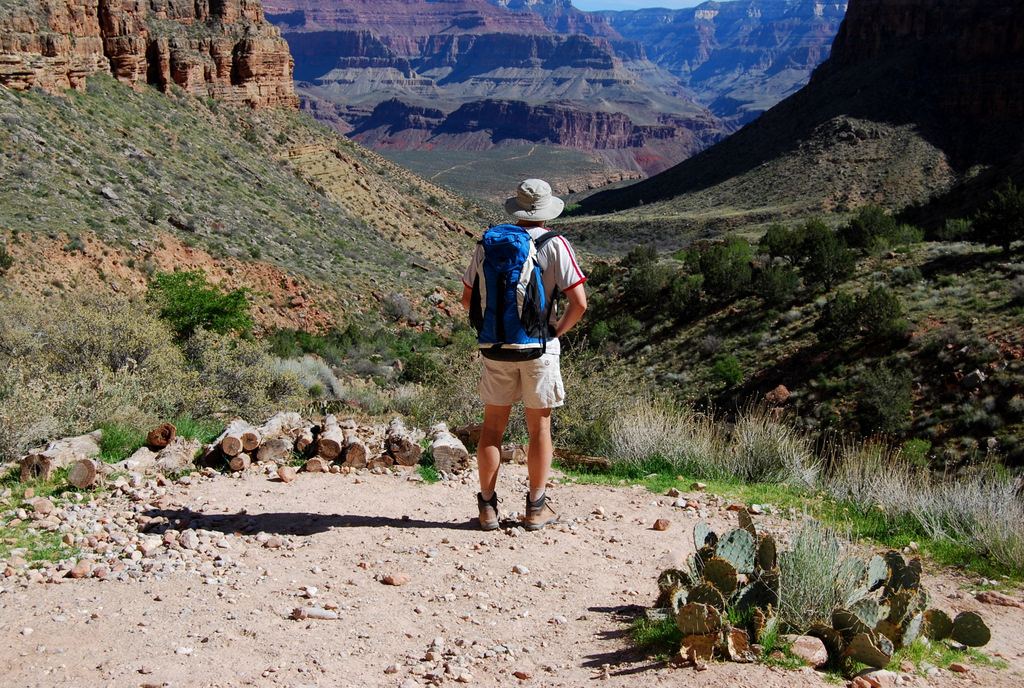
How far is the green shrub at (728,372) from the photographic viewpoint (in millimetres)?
16000

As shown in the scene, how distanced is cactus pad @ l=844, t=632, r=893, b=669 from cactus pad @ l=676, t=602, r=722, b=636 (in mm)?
538

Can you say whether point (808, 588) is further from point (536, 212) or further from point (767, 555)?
point (536, 212)

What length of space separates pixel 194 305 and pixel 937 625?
1525cm

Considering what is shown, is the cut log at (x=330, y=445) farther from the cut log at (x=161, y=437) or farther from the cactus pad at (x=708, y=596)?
the cactus pad at (x=708, y=596)

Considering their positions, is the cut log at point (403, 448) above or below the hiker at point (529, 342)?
below

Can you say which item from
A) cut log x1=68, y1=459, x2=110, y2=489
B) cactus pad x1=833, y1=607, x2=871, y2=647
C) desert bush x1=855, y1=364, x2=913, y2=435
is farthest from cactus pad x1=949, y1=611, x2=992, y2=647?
desert bush x1=855, y1=364, x2=913, y2=435

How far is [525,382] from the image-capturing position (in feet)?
16.3

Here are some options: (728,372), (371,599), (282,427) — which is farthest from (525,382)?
(728,372)

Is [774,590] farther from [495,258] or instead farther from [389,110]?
[389,110]

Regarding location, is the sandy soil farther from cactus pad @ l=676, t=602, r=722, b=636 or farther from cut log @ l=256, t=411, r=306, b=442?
cut log @ l=256, t=411, r=306, b=442

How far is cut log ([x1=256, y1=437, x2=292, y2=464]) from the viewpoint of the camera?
6.43 meters

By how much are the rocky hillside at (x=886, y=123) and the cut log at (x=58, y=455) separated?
4936cm

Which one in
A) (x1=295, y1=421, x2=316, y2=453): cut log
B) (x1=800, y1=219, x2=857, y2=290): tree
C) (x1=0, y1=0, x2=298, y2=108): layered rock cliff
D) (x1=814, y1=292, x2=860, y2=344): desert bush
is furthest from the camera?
(x1=0, y1=0, x2=298, y2=108): layered rock cliff

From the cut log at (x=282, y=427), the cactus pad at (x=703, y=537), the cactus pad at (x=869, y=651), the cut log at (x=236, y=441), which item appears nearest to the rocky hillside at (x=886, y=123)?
the cut log at (x=282, y=427)
